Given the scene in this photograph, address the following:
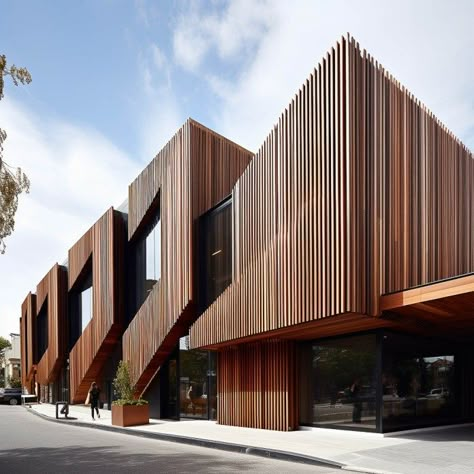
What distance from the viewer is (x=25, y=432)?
20.1 metres

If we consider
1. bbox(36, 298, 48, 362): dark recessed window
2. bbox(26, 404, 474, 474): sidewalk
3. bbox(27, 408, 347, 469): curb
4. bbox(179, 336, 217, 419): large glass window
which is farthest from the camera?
bbox(36, 298, 48, 362): dark recessed window

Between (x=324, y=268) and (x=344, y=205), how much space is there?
1574mm

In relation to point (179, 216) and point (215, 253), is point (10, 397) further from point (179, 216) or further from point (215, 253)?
point (215, 253)

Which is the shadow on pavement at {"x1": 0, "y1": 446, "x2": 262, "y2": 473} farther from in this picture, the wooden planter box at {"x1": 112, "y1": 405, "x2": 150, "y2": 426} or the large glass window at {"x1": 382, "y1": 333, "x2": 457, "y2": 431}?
the wooden planter box at {"x1": 112, "y1": 405, "x2": 150, "y2": 426}

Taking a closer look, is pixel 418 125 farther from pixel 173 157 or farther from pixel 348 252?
pixel 173 157

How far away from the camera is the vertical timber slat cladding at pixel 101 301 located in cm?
2966

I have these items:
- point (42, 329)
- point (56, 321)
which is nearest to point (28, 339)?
point (42, 329)

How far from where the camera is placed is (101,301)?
102 feet

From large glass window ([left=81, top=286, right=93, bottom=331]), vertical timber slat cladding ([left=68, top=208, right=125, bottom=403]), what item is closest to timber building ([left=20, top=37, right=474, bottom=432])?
vertical timber slat cladding ([left=68, top=208, right=125, bottom=403])

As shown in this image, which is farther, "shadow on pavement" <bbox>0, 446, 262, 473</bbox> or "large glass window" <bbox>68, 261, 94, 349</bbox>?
"large glass window" <bbox>68, 261, 94, 349</bbox>

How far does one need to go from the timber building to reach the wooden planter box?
2226 millimetres

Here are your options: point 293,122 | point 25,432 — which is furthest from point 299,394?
point 25,432

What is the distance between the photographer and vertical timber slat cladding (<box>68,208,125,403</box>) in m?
29.7

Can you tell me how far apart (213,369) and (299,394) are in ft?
16.9
